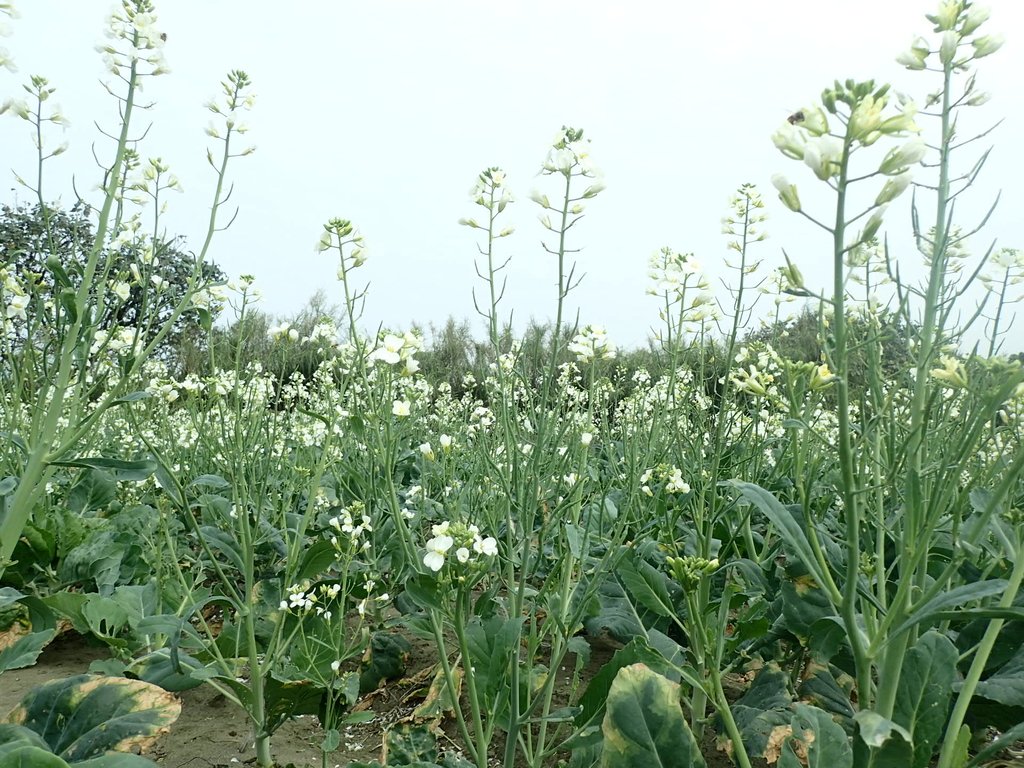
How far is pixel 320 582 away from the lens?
9.18ft

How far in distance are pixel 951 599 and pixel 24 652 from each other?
2321 millimetres

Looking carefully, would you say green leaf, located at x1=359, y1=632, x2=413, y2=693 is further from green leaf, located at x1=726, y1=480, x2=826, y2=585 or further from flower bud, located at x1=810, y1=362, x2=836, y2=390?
flower bud, located at x1=810, y1=362, x2=836, y2=390

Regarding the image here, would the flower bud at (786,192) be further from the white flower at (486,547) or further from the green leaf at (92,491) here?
the green leaf at (92,491)

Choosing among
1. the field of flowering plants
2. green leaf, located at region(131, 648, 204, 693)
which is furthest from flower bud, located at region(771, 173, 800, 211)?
green leaf, located at region(131, 648, 204, 693)

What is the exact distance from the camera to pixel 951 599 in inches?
42.7

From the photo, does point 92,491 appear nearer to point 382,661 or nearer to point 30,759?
point 382,661

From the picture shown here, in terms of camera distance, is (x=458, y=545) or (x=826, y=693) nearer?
(x=458, y=545)

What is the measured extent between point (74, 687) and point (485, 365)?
1460 mm

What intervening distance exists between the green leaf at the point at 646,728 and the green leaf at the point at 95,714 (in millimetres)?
1064

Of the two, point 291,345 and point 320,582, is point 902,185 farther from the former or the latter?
point 320,582

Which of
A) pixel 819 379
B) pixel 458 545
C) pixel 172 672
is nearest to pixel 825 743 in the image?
pixel 819 379

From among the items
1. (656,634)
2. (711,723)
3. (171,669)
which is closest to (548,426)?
(656,634)

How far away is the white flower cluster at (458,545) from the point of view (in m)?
1.59

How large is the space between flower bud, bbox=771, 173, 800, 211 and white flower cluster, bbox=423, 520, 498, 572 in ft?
3.14
